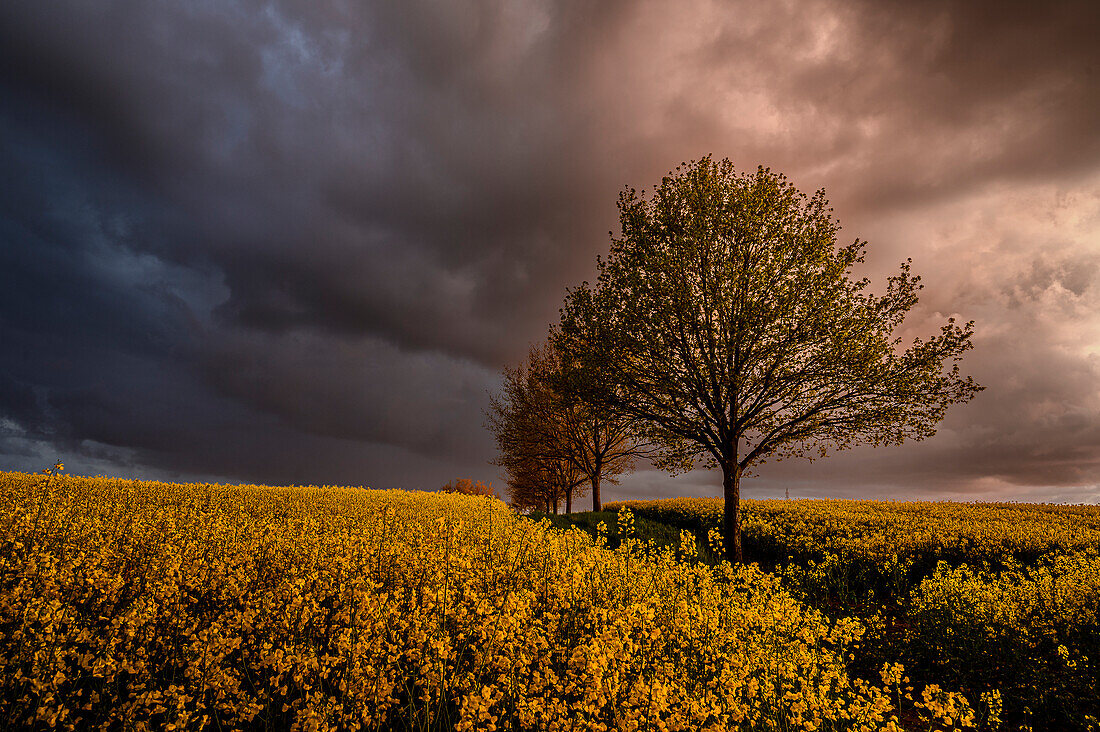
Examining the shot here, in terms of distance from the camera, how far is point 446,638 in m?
3.88

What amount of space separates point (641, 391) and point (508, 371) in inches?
699

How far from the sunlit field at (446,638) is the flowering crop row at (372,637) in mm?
30

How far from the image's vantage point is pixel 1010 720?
21.4 feet

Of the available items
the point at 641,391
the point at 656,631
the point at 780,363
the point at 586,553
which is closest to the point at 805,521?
the point at 780,363

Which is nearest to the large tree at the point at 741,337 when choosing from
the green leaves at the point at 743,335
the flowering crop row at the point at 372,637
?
the green leaves at the point at 743,335

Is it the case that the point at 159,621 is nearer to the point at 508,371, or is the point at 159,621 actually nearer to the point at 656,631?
the point at 656,631

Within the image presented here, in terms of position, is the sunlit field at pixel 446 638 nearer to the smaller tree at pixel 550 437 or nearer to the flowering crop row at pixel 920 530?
the flowering crop row at pixel 920 530

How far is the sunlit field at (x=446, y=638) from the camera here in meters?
3.65

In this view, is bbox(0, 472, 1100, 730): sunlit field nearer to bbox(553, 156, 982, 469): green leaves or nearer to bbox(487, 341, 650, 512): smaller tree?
bbox(553, 156, 982, 469): green leaves

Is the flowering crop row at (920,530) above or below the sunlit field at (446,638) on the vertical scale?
below

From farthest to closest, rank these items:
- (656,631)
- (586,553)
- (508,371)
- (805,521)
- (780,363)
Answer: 1. (508,371)
2. (805,521)
3. (780,363)
4. (586,553)
5. (656,631)

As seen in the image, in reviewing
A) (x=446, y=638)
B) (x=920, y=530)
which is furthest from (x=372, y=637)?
(x=920, y=530)

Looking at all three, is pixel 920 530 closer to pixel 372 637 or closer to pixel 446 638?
pixel 446 638

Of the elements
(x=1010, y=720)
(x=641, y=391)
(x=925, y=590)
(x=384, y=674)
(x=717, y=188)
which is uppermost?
(x=717, y=188)
